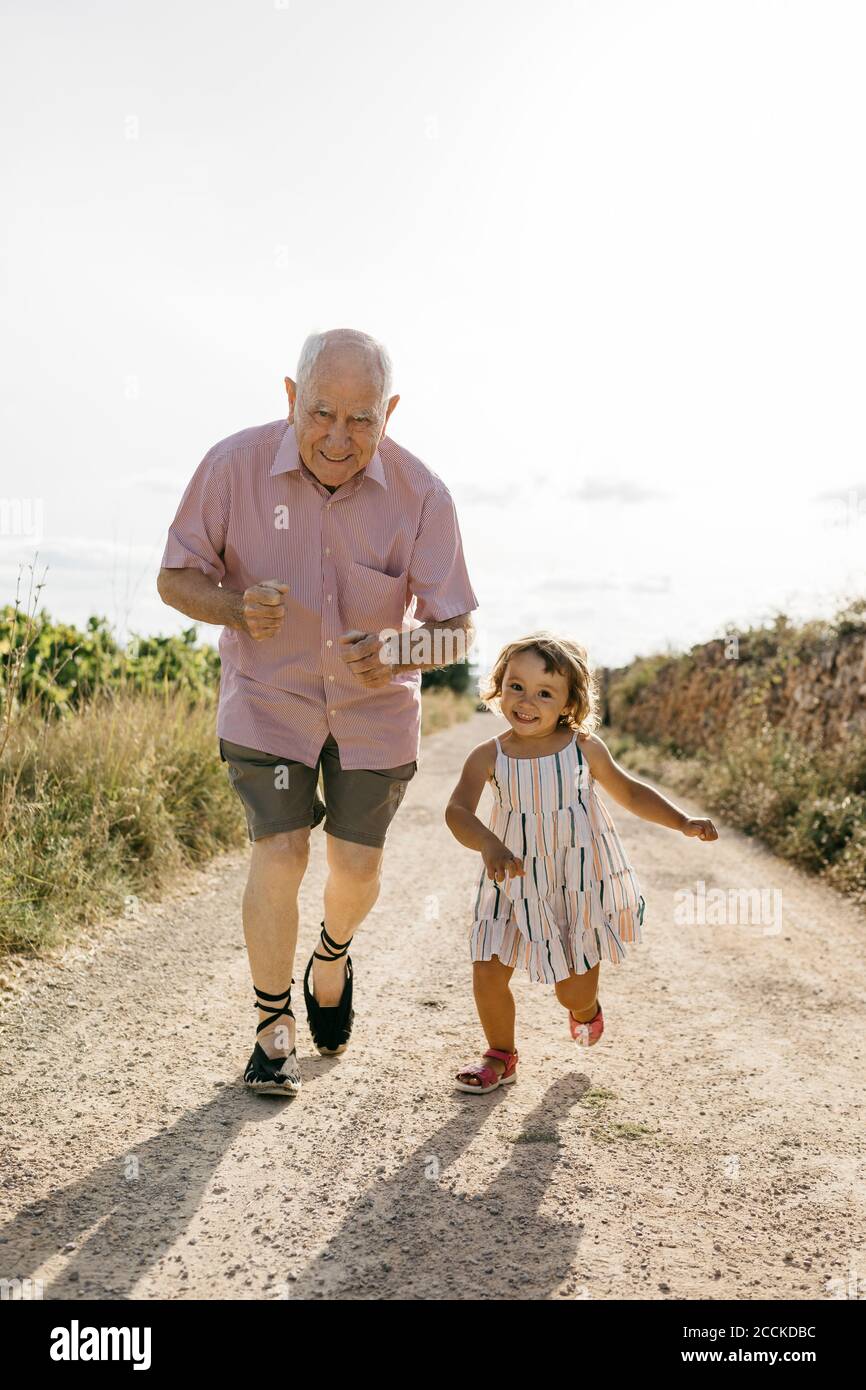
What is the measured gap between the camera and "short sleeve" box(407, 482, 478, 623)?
12.9ft

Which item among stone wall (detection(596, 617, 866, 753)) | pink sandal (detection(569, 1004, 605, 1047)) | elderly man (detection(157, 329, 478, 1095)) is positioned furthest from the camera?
stone wall (detection(596, 617, 866, 753))

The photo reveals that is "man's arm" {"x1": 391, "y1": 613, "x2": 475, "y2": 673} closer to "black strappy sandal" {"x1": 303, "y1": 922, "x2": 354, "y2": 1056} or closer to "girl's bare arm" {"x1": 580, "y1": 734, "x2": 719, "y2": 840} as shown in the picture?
"girl's bare arm" {"x1": 580, "y1": 734, "x2": 719, "y2": 840}

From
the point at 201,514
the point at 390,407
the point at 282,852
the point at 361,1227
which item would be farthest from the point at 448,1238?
the point at 390,407

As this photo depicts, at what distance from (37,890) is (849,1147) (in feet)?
12.1

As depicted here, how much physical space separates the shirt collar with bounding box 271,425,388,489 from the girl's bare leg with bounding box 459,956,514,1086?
1.64 metres

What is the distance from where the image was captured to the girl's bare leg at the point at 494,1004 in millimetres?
3838

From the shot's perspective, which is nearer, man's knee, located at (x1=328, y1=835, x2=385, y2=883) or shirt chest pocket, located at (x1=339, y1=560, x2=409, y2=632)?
shirt chest pocket, located at (x1=339, y1=560, x2=409, y2=632)

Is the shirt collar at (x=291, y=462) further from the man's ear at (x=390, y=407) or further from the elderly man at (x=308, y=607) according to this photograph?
the man's ear at (x=390, y=407)

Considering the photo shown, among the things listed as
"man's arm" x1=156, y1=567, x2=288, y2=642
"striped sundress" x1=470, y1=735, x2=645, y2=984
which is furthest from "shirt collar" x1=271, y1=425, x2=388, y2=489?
"striped sundress" x1=470, y1=735, x2=645, y2=984

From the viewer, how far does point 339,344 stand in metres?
3.65

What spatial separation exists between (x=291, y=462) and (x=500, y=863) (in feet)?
4.81

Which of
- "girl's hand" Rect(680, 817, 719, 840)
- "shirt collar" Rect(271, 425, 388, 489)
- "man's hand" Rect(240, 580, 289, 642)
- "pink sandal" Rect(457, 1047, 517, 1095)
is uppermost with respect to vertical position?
"shirt collar" Rect(271, 425, 388, 489)

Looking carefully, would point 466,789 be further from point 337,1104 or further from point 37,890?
point 37,890

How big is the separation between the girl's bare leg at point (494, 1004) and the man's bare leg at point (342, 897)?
20.4 inches
